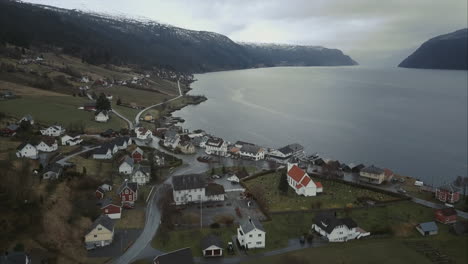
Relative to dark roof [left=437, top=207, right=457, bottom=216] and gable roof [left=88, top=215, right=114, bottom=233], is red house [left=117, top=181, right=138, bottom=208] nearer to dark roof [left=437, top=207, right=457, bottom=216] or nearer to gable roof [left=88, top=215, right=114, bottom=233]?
gable roof [left=88, top=215, right=114, bottom=233]

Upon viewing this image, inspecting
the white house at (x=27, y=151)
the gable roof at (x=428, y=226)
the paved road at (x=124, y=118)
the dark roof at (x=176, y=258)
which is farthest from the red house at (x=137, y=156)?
the gable roof at (x=428, y=226)

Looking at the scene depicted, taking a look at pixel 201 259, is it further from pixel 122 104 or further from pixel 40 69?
pixel 40 69

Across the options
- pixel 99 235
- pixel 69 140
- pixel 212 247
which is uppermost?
pixel 69 140

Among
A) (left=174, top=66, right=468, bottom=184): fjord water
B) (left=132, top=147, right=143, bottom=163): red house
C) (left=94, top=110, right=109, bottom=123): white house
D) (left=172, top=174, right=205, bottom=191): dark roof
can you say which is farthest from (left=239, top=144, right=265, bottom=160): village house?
(left=94, top=110, right=109, bottom=123): white house

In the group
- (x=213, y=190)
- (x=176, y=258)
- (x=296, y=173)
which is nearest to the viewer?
(x=176, y=258)

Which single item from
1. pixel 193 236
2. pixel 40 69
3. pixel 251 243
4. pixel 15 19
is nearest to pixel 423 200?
pixel 251 243

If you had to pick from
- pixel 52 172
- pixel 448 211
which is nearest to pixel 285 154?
pixel 448 211

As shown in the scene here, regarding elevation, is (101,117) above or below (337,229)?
above

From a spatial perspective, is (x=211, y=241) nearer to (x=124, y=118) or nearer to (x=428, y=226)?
(x=428, y=226)
